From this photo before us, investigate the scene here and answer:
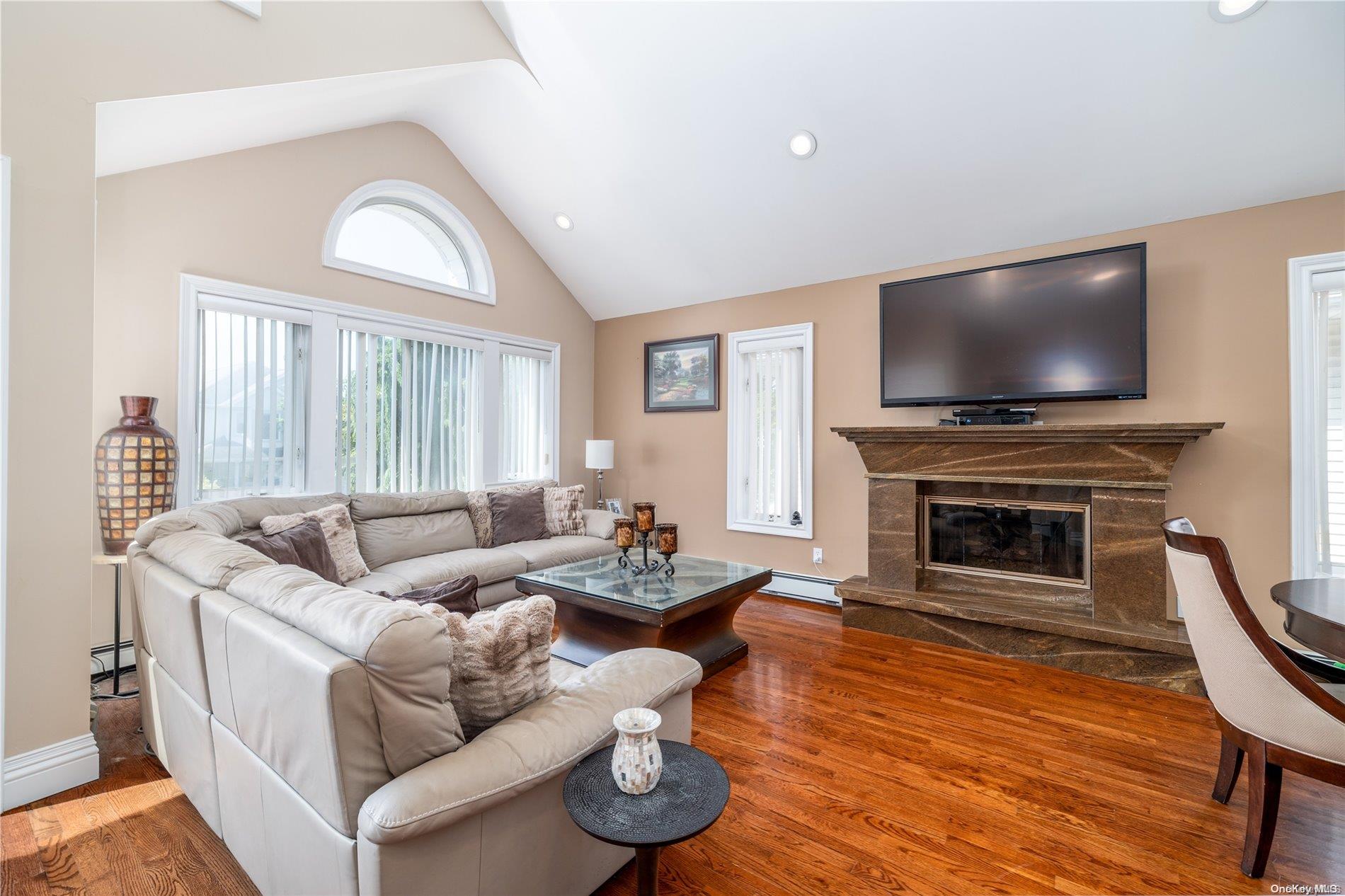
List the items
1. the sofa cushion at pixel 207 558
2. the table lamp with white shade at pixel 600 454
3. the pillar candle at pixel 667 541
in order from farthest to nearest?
1. the table lamp with white shade at pixel 600 454
2. the pillar candle at pixel 667 541
3. the sofa cushion at pixel 207 558

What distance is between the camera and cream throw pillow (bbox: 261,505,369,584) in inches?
129

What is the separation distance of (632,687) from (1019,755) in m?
1.75

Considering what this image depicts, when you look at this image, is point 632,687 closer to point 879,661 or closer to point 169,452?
point 879,661

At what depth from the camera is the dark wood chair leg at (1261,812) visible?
162 centimetres

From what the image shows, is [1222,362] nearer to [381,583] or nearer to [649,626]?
[649,626]

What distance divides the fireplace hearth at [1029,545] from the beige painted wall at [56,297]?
12.8 feet

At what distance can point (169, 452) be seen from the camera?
287 cm

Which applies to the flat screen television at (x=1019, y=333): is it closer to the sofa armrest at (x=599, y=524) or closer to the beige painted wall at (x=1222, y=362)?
the beige painted wall at (x=1222, y=362)

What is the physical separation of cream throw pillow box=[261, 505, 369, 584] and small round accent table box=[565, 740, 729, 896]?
2522 mm

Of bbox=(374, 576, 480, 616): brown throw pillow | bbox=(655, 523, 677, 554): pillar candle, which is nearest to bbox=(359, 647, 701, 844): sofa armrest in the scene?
bbox=(374, 576, 480, 616): brown throw pillow

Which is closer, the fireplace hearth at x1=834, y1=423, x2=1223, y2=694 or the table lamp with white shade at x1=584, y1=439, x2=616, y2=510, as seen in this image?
the fireplace hearth at x1=834, y1=423, x2=1223, y2=694

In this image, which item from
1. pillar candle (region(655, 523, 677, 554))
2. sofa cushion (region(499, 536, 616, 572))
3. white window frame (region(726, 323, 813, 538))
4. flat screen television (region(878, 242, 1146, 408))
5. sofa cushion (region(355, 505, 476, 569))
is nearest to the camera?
pillar candle (region(655, 523, 677, 554))

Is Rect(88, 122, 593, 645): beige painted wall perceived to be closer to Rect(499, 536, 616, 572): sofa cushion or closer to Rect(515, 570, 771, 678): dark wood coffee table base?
Rect(499, 536, 616, 572): sofa cushion

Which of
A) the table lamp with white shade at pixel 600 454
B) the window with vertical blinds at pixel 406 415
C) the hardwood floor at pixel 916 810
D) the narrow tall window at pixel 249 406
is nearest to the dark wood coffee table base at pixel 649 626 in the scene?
the hardwood floor at pixel 916 810
